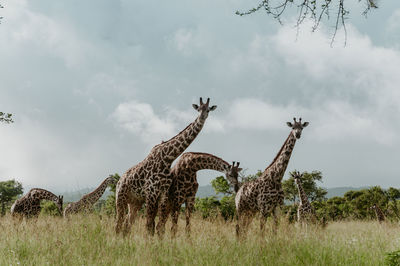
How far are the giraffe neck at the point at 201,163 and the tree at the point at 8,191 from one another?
27903 millimetres

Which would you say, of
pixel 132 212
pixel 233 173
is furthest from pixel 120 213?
pixel 233 173

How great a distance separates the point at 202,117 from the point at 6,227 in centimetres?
544

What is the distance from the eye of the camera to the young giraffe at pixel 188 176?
9.09m

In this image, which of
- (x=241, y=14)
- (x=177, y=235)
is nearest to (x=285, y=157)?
(x=177, y=235)

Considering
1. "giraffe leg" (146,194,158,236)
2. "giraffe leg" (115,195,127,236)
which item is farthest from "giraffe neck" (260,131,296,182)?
"giraffe leg" (115,195,127,236)

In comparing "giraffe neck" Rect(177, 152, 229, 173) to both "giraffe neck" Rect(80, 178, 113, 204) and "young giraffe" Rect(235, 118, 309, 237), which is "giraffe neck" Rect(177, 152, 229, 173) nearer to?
"young giraffe" Rect(235, 118, 309, 237)

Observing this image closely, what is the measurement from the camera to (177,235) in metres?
8.55

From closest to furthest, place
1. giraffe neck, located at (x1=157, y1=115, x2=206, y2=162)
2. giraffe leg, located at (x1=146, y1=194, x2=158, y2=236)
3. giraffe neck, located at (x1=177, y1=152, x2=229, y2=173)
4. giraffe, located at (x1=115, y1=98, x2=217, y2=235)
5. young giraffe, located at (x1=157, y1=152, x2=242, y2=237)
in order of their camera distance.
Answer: giraffe leg, located at (x1=146, y1=194, x2=158, y2=236)
giraffe, located at (x1=115, y1=98, x2=217, y2=235)
giraffe neck, located at (x1=157, y1=115, x2=206, y2=162)
young giraffe, located at (x1=157, y1=152, x2=242, y2=237)
giraffe neck, located at (x1=177, y1=152, x2=229, y2=173)

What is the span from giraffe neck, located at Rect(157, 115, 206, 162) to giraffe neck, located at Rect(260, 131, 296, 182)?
2.06 m

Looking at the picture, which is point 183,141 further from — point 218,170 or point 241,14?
point 241,14

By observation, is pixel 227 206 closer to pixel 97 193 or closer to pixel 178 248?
pixel 97 193

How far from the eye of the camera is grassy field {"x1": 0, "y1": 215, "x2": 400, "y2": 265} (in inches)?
257

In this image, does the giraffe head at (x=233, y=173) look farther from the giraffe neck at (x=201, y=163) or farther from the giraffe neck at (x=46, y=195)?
the giraffe neck at (x=46, y=195)

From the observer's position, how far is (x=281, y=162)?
9.43 metres
